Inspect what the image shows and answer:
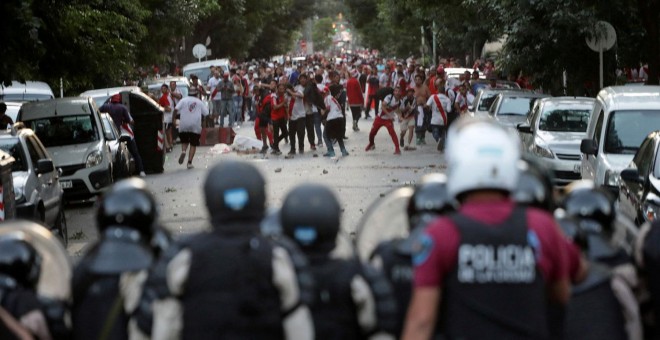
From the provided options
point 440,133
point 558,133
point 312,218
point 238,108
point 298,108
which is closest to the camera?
point 312,218

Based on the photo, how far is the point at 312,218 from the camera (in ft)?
16.1

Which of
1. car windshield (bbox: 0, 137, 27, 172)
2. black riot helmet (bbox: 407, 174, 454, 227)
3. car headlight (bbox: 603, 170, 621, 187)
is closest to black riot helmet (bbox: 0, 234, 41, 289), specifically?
black riot helmet (bbox: 407, 174, 454, 227)

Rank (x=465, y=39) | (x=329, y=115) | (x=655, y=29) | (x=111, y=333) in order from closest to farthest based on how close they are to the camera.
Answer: (x=111, y=333)
(x=655, y=29)
(x=329, y=115)
(x=465, y=39)

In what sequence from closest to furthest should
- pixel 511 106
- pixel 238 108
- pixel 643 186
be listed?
pixel 643 186 < pixel 511 106 < pixel 238 108

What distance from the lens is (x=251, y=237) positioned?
15.1 ft

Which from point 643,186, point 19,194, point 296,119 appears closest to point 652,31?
point 296,119

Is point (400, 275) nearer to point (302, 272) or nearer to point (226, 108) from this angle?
point (302, 272)

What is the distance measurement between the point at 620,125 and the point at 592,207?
10.9m

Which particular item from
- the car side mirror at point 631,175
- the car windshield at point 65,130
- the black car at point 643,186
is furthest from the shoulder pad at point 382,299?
the car windshield at point 65,130

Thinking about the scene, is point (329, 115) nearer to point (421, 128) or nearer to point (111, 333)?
point (421, 128)

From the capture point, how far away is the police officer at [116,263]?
521cm

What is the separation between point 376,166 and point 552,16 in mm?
6039

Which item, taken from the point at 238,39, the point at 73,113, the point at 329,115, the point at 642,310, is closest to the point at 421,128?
the point at 329,115

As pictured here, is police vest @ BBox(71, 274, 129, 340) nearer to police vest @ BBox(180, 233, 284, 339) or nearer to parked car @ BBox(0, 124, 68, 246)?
police vest @ BBox(180, 233, 284, 339)
